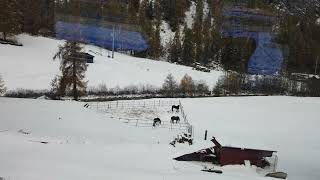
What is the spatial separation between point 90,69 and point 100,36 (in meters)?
13.7

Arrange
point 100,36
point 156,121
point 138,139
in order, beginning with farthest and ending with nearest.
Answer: point 100,36 < point 156,121 < point 138,139

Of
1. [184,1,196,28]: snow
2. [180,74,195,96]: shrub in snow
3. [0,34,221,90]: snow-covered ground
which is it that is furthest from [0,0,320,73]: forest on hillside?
[180,74,195,96]: shrub in snow

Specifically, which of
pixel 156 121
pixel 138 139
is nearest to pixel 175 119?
pixel 156 121

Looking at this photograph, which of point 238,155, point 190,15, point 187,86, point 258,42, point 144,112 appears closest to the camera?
point 238,155

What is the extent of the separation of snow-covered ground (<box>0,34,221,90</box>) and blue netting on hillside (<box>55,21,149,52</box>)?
1.92 metres

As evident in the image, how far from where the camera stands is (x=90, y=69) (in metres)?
64.6

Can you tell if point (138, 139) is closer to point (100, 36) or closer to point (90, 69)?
point (90, 69)

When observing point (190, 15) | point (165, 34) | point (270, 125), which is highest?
point (190, 15)

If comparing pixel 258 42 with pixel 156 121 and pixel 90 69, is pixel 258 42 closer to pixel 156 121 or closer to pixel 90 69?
pixel 90 69

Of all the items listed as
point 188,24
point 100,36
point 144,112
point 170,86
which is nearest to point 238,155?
point 144,112

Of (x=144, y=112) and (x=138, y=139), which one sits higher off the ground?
(x=144, y=112)

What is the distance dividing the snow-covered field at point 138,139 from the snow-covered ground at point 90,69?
13.3m

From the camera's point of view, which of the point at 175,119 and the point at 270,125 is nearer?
the point at 175,119

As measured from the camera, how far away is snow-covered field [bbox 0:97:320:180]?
73.8ft
